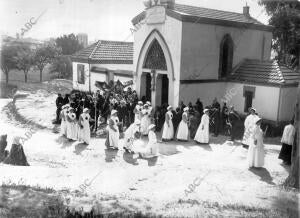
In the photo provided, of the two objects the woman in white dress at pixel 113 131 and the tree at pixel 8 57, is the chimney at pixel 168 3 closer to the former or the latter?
the woman in white dress at pixel 113 131

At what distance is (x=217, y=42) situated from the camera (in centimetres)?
1922

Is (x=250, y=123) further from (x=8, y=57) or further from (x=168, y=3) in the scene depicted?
(x=8, y=57)

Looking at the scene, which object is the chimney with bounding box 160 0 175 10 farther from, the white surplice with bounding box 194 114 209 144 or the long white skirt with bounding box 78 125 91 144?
the long white skirt with bounding box 78 125 91 144

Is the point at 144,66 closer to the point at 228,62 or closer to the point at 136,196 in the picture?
the point at 228,62

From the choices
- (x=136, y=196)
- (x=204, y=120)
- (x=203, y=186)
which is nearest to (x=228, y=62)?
(x=204, y=120)

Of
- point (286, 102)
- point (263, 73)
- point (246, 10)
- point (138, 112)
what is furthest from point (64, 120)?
point (246, 10)

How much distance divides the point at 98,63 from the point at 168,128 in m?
13.7

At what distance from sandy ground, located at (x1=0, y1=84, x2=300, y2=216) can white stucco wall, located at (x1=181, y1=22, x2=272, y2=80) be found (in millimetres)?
4969

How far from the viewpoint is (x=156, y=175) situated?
10.9m

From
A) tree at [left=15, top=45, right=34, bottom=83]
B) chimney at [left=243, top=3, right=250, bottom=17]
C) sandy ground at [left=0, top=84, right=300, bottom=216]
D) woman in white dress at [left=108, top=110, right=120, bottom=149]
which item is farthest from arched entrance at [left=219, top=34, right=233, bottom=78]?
tree at [left=15, top=45, right=34, bottom=83]

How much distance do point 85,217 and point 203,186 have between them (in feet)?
14.5

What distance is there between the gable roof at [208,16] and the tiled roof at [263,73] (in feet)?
8.16

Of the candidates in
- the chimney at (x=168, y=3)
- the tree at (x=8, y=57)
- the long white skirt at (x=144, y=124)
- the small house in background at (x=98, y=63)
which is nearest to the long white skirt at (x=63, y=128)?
the long white skirt at (x=144, y=124)

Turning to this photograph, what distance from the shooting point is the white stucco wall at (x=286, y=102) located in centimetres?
1723
